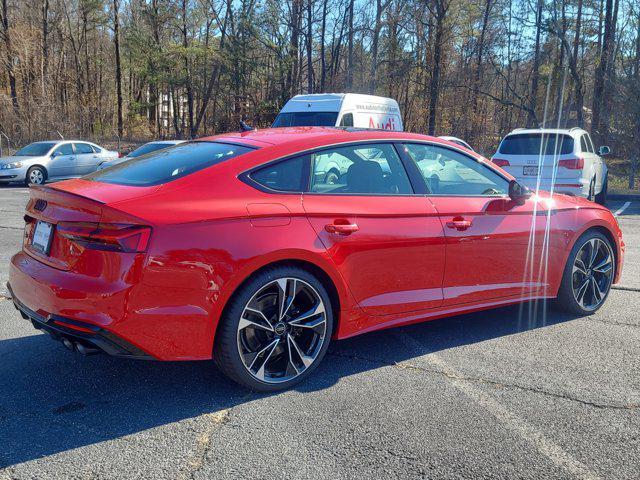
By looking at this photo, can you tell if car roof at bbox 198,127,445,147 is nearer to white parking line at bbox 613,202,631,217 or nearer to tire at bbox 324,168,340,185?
tire at bbox 324,168,340,185

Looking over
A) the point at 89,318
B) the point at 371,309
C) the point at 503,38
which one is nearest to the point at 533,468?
the point at 371,309

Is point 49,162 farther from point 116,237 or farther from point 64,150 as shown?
point 116,237

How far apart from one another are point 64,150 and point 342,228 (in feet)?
61.6

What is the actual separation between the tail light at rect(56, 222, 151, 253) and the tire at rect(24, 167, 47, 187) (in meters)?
17.4

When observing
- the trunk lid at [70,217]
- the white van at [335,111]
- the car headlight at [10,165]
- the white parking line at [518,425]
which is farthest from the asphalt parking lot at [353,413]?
the car headlight at [10,165]

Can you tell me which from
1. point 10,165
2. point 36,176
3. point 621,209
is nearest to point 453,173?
point 621,209

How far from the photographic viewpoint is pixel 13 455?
2.76 meters

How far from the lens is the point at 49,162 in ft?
63.9

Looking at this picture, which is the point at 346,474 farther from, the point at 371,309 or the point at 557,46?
the point at 557,46

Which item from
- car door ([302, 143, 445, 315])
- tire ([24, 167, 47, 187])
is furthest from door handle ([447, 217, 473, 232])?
tire ([24, 167, 47, 187])

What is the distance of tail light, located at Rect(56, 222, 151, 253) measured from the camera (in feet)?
9.96

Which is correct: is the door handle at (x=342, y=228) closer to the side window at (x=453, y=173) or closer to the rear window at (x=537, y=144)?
the side window at (x=453, y=173)

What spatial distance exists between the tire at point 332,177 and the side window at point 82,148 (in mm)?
18649

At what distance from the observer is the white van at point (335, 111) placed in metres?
13.3
